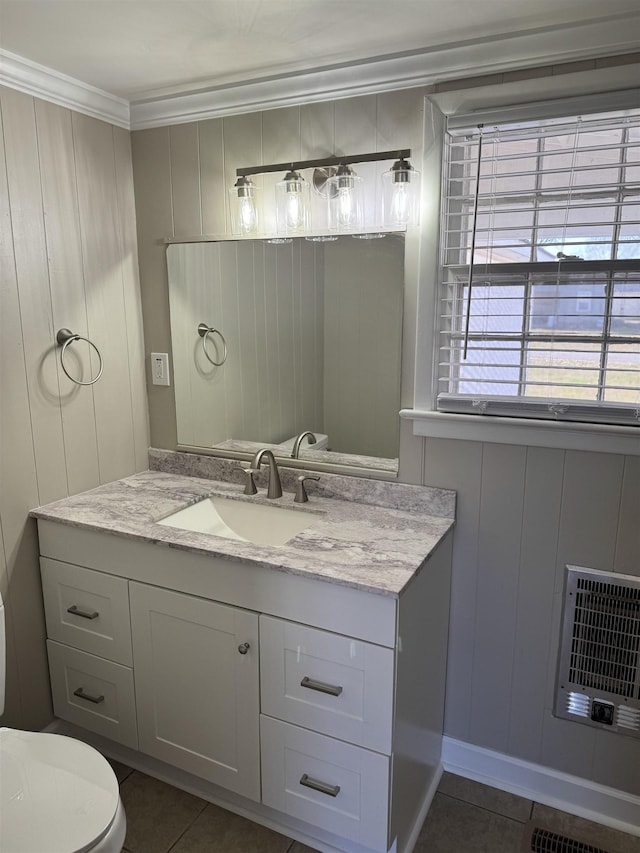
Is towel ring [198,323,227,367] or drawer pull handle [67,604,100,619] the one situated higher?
towel ring [198,323,227,367]

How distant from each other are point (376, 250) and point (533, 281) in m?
0.48

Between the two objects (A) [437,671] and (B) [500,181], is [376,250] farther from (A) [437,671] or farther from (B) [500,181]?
(A) [437,671]

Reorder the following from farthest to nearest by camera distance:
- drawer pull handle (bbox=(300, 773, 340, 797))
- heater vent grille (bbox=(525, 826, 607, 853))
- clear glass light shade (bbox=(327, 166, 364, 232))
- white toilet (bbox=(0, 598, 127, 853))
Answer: clear glass light shade (bbox=(327, 166, 364, 232)) → heater vent grille (bbox=(525, 826, 607, 853)) → drawer pull handle (bbox=(300, 773, 340, 797)) → white toilet (bbox=(0, 598, 127, 853))

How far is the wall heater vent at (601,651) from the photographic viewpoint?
175cm

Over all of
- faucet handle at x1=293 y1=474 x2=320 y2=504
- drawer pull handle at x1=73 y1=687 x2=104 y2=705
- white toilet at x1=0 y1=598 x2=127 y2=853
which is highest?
faucet handle at x1=293 y1=474 x2=320 y2=504

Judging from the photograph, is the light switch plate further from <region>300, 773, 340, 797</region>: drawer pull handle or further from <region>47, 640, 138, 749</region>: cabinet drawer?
<region>300, 773, 340, 797</region>: drawer pull handle

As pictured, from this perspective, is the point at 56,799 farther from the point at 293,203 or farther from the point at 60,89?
the point at 60,89

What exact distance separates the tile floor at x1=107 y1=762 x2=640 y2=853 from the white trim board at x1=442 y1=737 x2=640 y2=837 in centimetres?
3

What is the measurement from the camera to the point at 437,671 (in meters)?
1.91

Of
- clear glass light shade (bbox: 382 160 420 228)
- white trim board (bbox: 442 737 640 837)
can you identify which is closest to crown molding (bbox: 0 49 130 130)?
clear glass light shade (bbox: 382 160 420 228)

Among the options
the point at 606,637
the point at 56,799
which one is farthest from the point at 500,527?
the point at 56,799

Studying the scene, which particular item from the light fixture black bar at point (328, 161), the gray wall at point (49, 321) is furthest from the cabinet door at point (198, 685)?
the light fixture black bar at point (328, 161)

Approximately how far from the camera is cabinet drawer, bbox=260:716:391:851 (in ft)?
5.11

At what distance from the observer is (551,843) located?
1.75 meters
